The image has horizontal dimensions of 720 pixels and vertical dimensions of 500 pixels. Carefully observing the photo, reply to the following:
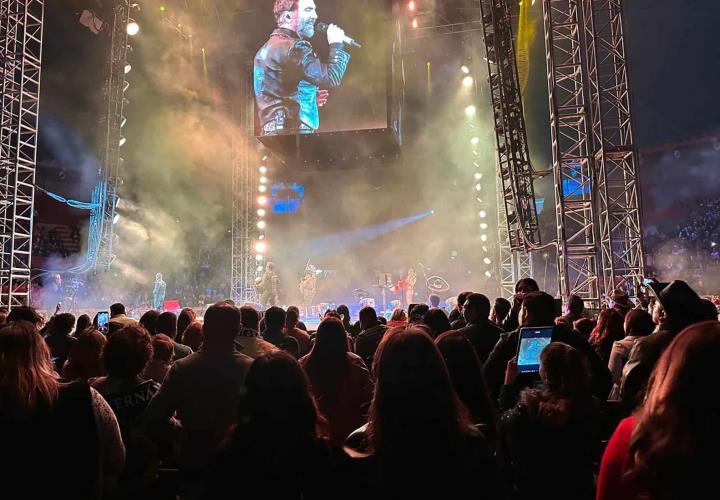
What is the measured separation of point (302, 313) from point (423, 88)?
11075 millimetres

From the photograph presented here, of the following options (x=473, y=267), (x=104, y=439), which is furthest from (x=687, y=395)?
(x=473, y=267)

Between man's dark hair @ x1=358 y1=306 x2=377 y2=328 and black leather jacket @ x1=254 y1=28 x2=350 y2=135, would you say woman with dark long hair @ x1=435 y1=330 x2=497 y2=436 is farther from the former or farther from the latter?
black leather jacket @ x1=254 y1=28 x2=350 y2=135

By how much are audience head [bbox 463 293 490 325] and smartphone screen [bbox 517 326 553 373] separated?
38.7 inches

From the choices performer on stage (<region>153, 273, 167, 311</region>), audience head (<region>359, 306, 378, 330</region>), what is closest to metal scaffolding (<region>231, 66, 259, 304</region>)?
performer on stage (<region>153, 273, 167, 311</region>)

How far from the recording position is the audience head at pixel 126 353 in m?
2.38

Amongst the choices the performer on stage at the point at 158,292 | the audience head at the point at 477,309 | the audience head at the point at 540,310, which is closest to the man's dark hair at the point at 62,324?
the audience head at the point at 477,309

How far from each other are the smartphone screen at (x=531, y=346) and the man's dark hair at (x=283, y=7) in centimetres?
1585

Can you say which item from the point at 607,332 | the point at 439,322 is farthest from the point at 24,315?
the point at 607,332

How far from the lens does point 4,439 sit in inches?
64.5

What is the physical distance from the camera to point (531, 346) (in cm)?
274

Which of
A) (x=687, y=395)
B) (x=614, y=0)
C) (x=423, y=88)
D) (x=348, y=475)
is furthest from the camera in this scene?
(x=423, y=88)

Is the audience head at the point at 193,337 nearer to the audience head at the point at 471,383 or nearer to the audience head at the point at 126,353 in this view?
the audience head at the point at 126,353

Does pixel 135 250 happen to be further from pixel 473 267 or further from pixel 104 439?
pixel 104 439

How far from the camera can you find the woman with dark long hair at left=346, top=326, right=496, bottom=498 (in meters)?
1.45
